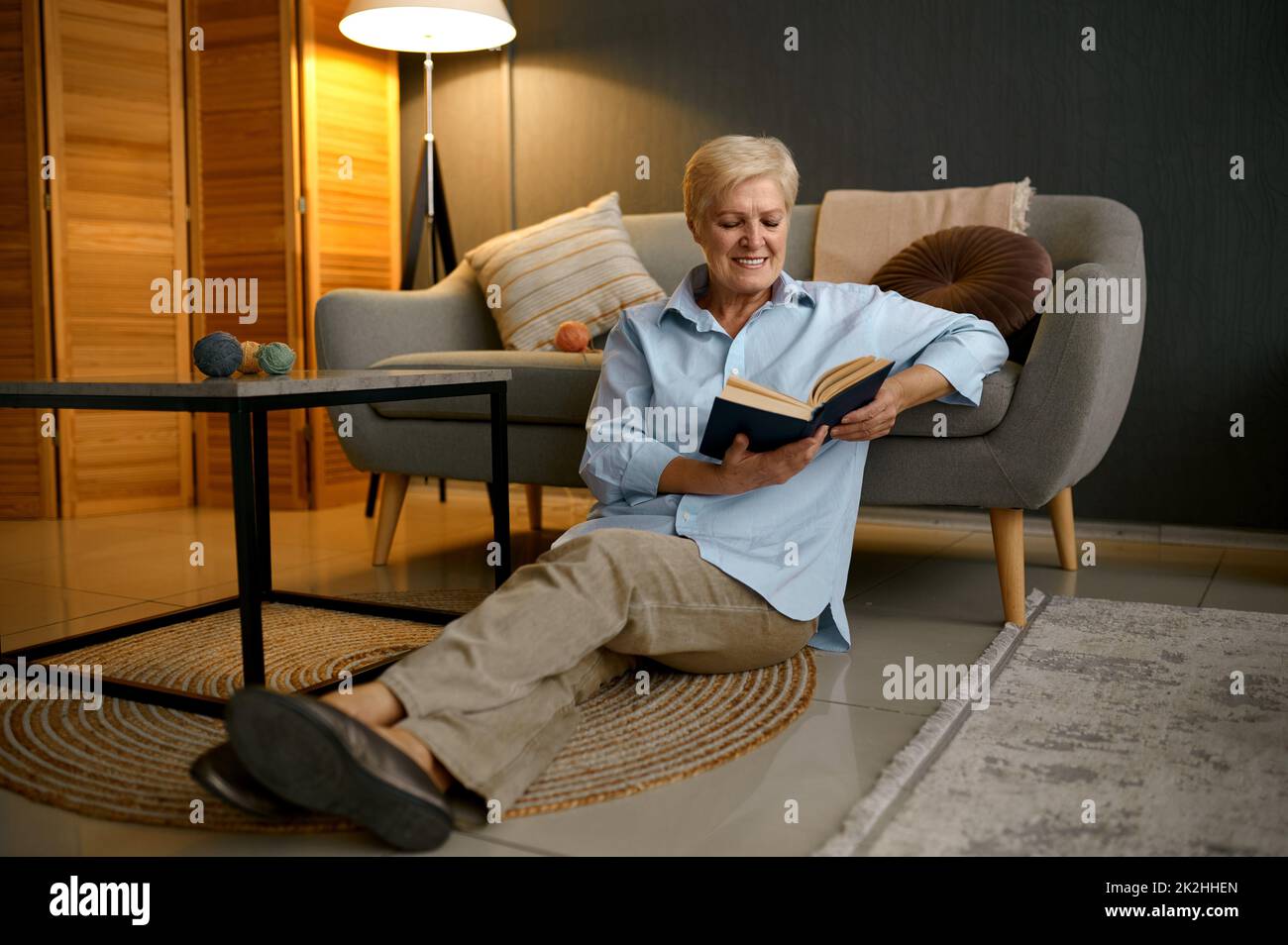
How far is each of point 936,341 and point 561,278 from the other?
1.29 m

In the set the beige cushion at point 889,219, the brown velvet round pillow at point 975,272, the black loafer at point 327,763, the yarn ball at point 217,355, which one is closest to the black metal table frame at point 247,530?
the yarn ball at point 217,355

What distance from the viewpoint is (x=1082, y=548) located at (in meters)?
2.63

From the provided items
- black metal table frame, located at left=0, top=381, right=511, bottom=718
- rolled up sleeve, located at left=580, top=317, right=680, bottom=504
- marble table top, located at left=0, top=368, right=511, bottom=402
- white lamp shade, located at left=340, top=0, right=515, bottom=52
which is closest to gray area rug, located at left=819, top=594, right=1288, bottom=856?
rolled up sleeve, located at left=580, top=317, right=680, bottom=504

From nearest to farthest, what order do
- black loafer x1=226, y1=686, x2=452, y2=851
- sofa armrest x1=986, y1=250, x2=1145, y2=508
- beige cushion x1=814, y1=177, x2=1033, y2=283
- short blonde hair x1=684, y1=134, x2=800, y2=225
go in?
black loafer x1=226, y1=686, x2=452, y2=851, short blonde hair x1=684, y1=134, x2=800, y2=225, sofa armrest x1=986, y1=250, x2=1145, y2=508, beige cushion x1=814, y1=177, x2=1033, y2=283

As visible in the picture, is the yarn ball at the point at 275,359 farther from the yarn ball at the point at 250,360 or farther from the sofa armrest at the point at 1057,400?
the sofa armrest at the point at 1057,400

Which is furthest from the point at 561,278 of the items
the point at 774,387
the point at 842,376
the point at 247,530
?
the point at 247,530

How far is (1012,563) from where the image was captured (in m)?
1.96

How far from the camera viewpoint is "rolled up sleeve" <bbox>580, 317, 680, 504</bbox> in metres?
1.63

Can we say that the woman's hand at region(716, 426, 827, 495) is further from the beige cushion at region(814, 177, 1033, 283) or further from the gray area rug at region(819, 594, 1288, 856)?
the beige cushion at region(814, 177, 1033, 283)

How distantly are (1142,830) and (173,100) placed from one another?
11.9ft

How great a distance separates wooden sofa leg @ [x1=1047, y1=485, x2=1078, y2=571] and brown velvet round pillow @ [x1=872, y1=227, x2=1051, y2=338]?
0.51 metres
